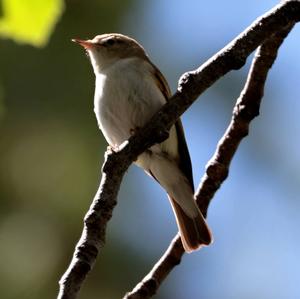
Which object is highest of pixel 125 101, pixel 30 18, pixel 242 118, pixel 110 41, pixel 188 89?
pixel 110 41

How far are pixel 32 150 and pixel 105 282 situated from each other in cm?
139

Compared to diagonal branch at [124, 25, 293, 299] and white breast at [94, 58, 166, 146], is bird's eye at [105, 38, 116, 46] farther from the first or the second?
diagonal branch at [124, 25, 293, 299]

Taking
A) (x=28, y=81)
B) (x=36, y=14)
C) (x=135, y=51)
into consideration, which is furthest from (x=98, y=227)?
(x=28, y=81)

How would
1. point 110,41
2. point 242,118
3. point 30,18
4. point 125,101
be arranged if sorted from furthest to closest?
point 110,41
point 125,101
point 242,118
point 30,18

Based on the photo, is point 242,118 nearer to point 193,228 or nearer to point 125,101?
point 193,228

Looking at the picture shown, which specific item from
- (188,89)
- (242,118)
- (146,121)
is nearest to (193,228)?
(146,121)

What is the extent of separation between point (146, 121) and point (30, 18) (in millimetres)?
2101

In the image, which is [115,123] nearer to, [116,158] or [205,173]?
[205,173]

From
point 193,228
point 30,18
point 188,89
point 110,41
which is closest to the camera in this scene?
point 30,18

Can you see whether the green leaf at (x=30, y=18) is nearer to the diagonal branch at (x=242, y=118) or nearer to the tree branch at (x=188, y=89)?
the tree branch at (x=188, y=89)

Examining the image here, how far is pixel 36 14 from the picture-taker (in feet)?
5.42

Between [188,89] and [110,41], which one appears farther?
[110,41]

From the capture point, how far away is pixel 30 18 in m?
1.68

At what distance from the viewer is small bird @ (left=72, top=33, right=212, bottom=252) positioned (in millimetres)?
3797
